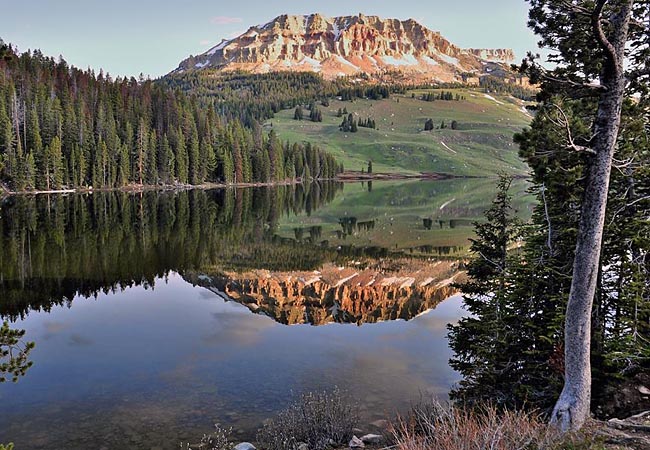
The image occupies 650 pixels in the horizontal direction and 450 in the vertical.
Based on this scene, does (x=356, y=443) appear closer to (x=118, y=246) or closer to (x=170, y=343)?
(x=170, y=343)

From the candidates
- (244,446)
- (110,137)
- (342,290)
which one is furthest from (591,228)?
(110,137)

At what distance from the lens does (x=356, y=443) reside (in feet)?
47.2

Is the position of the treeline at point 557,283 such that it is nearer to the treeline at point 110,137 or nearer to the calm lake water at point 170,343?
the calm lake water at point 170,343

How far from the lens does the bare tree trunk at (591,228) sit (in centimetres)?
1116

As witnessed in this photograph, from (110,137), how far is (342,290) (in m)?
101

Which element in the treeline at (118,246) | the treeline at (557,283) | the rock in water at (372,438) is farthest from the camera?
the treeline at (118,246)

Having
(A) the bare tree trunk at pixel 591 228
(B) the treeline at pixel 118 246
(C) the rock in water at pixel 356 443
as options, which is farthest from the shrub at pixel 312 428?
(B) the treeline at pixel 118 246

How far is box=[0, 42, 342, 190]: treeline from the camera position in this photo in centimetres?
10594

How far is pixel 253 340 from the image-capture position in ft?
85.0

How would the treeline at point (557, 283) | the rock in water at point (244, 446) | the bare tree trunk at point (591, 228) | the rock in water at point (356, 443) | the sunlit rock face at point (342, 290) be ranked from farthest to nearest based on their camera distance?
the sunlit rock face at point (342, 290)
the rock in water at point (244, 446)
the rock in water at point (356, 443)
the treeline at point (557, 283)
the bare tree trunk at point (591, 228)

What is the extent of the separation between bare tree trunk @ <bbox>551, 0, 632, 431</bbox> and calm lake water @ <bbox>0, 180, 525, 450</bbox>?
6.93m

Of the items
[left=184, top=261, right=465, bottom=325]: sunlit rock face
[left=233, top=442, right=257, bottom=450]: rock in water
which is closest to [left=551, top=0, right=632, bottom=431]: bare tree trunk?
[left=233, top=442, right=257, bottom=450]: rock in water

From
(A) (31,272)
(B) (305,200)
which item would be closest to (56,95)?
(B) (305,200)

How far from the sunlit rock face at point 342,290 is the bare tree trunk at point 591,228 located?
15673 millimetres
